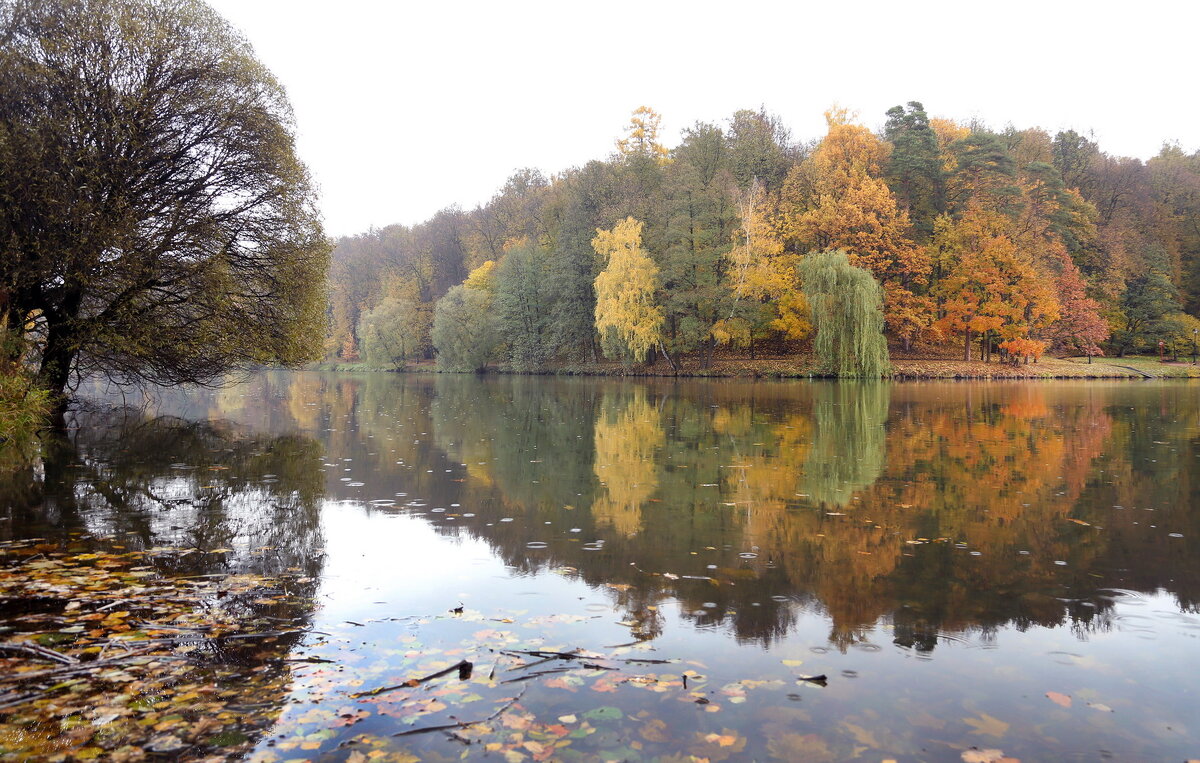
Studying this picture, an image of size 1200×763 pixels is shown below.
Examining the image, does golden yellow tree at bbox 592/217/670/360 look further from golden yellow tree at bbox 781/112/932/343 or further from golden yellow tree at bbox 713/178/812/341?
golden yellow tree at bbox 781/112/932/343

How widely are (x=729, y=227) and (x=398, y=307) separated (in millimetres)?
36401

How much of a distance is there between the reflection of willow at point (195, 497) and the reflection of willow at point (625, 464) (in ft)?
10.6

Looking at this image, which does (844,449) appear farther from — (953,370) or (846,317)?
(953,370)

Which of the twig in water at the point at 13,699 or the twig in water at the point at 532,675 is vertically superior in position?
the twig in water at the point at 13,699

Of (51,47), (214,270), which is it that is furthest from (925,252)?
(51,47)

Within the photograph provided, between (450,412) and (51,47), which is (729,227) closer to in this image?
(450,412)

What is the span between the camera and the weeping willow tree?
131 ft

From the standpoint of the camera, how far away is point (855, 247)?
46156mm

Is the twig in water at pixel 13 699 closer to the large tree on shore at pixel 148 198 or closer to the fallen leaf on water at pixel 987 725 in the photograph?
the fallen leaf on water at pixel 987 725

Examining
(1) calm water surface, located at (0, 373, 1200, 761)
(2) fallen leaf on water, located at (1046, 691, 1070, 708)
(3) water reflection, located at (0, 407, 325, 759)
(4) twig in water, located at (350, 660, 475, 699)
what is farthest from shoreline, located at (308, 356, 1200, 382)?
(4) twig in water, located at (350, 660, 475, 699)

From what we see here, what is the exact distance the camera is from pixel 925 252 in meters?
46.9

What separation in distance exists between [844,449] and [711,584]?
337 inches

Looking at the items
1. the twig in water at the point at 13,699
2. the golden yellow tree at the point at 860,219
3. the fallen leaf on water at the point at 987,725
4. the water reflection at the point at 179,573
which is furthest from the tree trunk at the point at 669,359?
the twig in water at the point at 13,699

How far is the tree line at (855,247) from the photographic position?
150 feet
